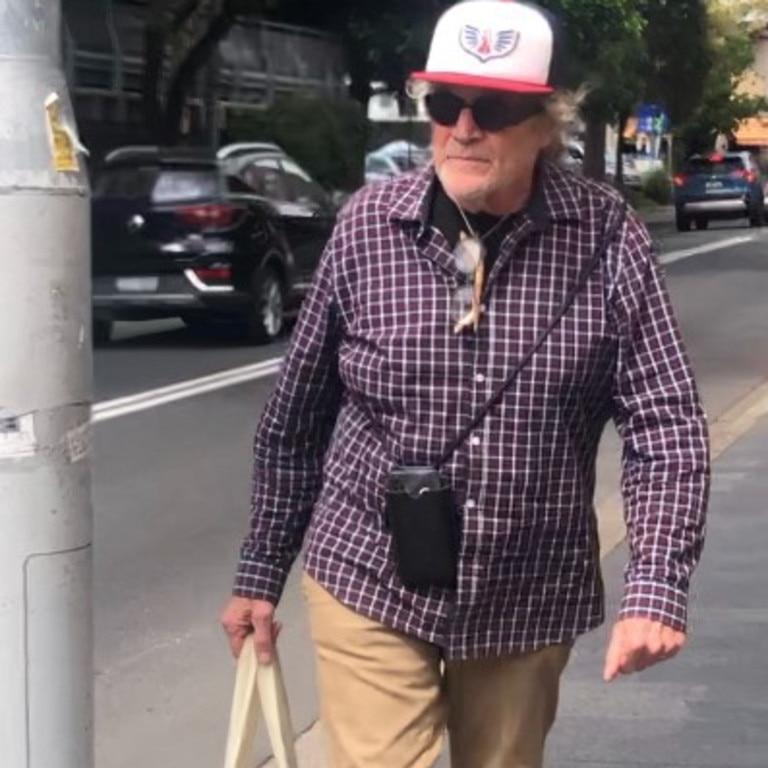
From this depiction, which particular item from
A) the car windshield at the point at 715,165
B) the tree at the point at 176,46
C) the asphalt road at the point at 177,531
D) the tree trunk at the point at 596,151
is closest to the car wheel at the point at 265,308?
the asphalt road at the point at 177,531

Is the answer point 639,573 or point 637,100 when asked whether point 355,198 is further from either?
point 637,100

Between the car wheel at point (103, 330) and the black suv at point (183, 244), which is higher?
the black suv at point (183, 244)

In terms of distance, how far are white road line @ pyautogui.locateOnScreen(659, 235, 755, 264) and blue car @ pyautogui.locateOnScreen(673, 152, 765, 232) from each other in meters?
3.46

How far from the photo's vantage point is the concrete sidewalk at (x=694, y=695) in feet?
17.7

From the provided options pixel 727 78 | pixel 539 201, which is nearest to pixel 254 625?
pixel 539 201

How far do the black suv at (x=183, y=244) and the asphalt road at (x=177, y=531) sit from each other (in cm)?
37

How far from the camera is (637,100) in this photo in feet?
117

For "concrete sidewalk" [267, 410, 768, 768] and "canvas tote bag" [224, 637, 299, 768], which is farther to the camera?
"concrete sidewalk" [267, 410, 768, 768]

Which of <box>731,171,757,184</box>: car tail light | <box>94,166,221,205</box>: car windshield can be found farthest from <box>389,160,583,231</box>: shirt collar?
<box>731,171,757,184</box>: car tail light

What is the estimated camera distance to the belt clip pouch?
3.17m

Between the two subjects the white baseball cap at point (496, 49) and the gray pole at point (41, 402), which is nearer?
the gray pole at point (41, 402)

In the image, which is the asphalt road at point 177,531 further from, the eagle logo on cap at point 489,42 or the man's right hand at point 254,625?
the eagle logo on cap at point 489,42

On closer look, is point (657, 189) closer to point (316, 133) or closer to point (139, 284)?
point (316, 133)

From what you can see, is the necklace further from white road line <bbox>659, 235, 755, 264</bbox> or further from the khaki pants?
white road line <bbox>659, 235, 755, 264</bbox>
